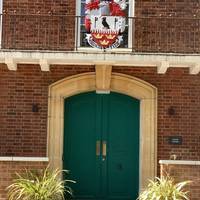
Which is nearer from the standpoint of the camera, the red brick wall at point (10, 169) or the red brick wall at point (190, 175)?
the red brick wall at point (190, 175)

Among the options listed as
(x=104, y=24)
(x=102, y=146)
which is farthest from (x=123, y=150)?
(x=104, y=24)

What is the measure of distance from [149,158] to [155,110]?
1.04 m

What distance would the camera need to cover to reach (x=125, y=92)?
Result: 1234 cm

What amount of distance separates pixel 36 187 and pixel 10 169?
79 centimetres

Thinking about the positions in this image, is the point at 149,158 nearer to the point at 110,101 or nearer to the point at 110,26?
the point at 110,101

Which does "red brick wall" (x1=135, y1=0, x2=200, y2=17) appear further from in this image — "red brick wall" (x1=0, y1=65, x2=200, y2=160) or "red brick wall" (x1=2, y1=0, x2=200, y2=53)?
"red brick wall" (x1=0, y1=65, x2=200, y2=160)

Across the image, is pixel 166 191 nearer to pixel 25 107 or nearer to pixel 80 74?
pixel 80 74

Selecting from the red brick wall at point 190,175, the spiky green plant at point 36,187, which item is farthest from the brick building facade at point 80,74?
the red brick wall at point 190,175

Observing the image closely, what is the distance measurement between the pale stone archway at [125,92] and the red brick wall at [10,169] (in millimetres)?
1052

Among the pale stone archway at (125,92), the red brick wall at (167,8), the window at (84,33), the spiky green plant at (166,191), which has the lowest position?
the spiky green plant at (166,191)

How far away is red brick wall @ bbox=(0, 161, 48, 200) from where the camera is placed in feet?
35.7

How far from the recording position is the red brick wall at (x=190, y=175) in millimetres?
10734

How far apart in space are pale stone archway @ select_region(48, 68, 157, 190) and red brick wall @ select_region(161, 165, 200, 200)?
1.24 m

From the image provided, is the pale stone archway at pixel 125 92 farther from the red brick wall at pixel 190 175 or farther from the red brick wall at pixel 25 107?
the red brick wall at pixel 190 175
